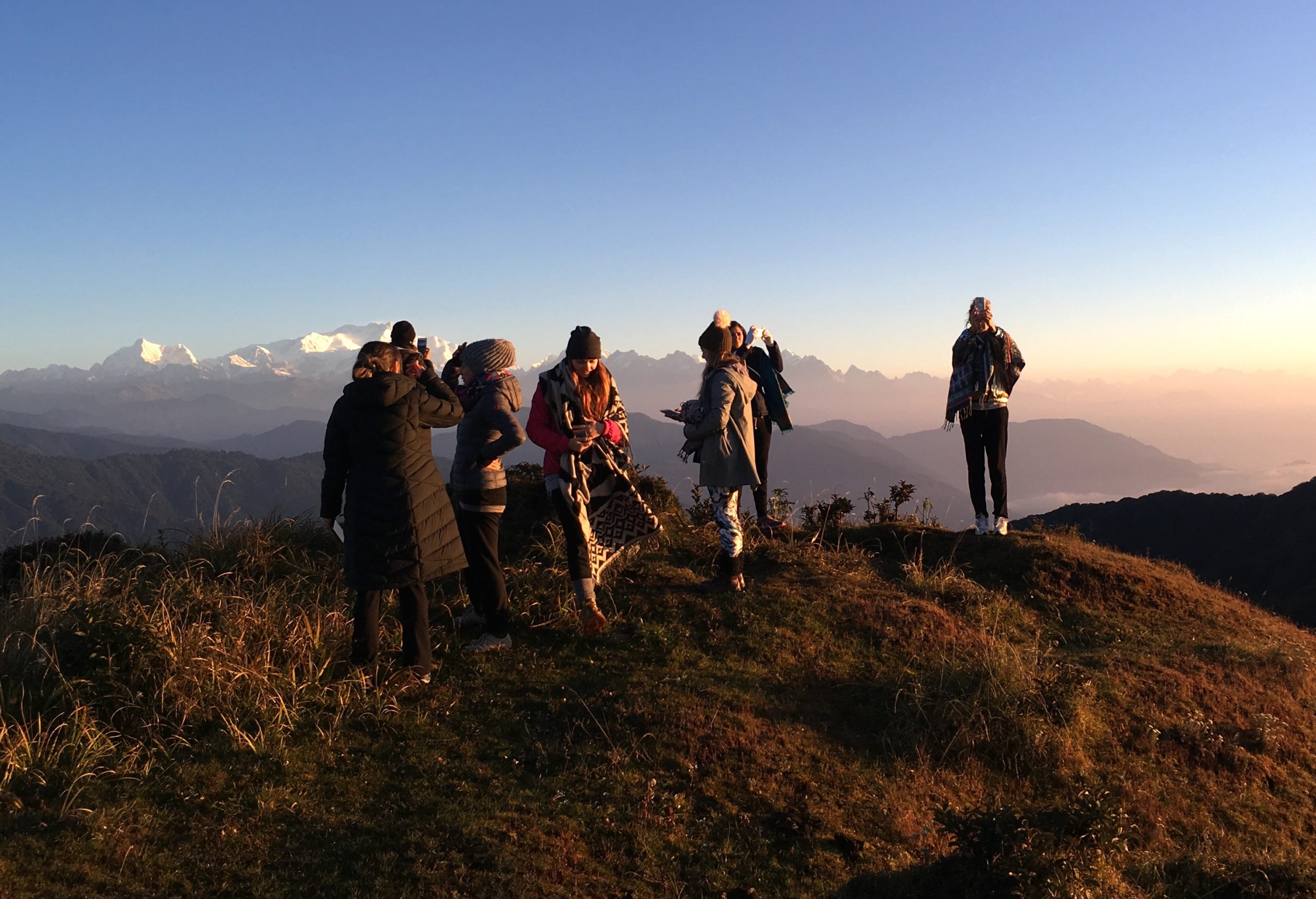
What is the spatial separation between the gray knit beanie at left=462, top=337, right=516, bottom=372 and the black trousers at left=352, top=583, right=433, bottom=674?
1557 mm

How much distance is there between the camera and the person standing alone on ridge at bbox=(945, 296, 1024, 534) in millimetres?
8352

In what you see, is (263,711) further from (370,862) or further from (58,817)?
(370,862)

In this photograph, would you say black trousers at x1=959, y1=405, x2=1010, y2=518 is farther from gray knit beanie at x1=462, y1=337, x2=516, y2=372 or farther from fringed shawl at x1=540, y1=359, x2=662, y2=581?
gray knit beanie at x1=462, y1=337, x2=516, y2=372

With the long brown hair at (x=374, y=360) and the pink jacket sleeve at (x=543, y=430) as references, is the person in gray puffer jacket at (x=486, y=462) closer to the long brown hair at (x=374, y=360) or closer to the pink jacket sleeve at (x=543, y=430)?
the pink jacket sleeve at (x=543, y=430)

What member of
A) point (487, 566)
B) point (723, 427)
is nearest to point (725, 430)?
point (723, 427)

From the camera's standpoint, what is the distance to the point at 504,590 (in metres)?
5.52

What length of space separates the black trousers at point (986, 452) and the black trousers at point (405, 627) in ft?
20.3

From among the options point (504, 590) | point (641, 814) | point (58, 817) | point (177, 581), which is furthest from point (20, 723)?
point (641, 814)

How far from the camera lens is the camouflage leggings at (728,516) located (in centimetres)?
619

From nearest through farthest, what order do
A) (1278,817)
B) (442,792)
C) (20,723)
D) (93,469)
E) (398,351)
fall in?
(442,792)
(20,723)
(1278,817)
(398,351)
(93,469)

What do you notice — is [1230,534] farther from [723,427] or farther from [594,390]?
[594,390]

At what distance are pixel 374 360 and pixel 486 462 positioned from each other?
1.03 meters

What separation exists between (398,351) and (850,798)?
3.94 m

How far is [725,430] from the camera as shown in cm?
611
